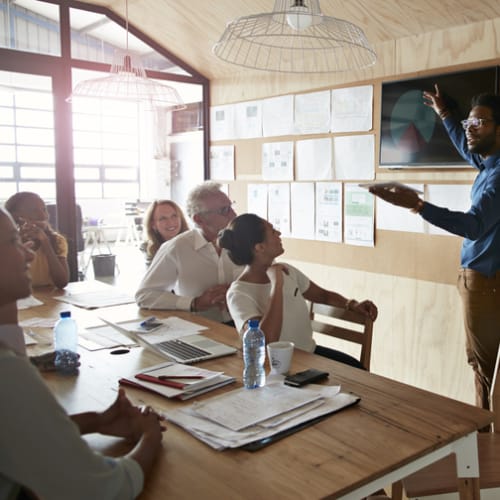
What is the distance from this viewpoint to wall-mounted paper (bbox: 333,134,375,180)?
322 centimetres

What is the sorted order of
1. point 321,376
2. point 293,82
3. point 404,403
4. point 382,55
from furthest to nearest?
point 293,82
point 382,55
point 321,376
point 404,403

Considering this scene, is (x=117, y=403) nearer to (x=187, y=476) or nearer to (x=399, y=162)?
(x=187, y=476)

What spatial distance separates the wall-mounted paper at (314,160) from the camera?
3463 mm

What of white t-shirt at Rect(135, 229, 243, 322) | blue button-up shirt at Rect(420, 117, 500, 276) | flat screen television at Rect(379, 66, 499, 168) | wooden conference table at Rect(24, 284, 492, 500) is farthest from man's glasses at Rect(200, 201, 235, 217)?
wooden conference table at Rect(24, 284, 492, 500)

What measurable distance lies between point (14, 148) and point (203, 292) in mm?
1929

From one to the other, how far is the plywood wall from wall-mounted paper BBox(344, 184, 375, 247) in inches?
2.3

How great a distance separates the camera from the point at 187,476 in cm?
108

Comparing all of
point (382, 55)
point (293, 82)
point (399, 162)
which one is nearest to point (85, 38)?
point (293, 82)

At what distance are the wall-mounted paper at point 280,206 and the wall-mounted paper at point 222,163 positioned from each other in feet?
1.55

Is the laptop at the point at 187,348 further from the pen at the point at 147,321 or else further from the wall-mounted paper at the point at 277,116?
the wall-mounted paper at the point at 277,116

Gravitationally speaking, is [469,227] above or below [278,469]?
above

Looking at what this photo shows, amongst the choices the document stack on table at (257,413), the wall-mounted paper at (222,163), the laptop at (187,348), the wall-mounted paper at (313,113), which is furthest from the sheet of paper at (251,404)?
the wall-mounted paper at (222,163)

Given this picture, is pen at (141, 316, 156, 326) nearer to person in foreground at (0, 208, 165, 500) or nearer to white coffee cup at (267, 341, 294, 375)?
white coffee cup at (267, 341, 294, 375)

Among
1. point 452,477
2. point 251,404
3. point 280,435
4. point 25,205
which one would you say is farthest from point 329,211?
point 280,435
